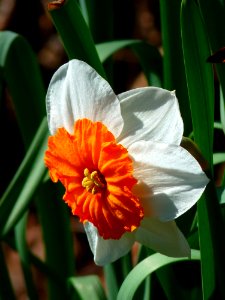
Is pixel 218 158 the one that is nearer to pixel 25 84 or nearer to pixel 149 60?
pixel 149 60

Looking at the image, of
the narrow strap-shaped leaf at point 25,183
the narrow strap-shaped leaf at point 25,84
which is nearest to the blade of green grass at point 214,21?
the narrow strap-shaped leaf at point 25,183

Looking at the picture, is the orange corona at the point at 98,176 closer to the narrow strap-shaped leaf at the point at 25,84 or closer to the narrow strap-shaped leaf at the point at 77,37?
the narrow strap-shaped leaf at the point at 77,37

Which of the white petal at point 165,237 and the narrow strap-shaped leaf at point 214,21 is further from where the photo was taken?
the narrow strap-shaped leaf at point 214,21

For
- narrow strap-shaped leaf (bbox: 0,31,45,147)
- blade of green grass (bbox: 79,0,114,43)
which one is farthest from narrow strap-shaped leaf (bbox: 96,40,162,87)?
narrow strap-shaped leaf (bbox: 0,31,45,147)

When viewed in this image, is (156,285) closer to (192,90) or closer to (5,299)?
(5,299)

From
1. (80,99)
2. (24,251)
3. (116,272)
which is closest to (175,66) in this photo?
(80,99)

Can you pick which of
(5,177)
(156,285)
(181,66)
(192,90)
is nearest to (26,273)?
(156,285)
